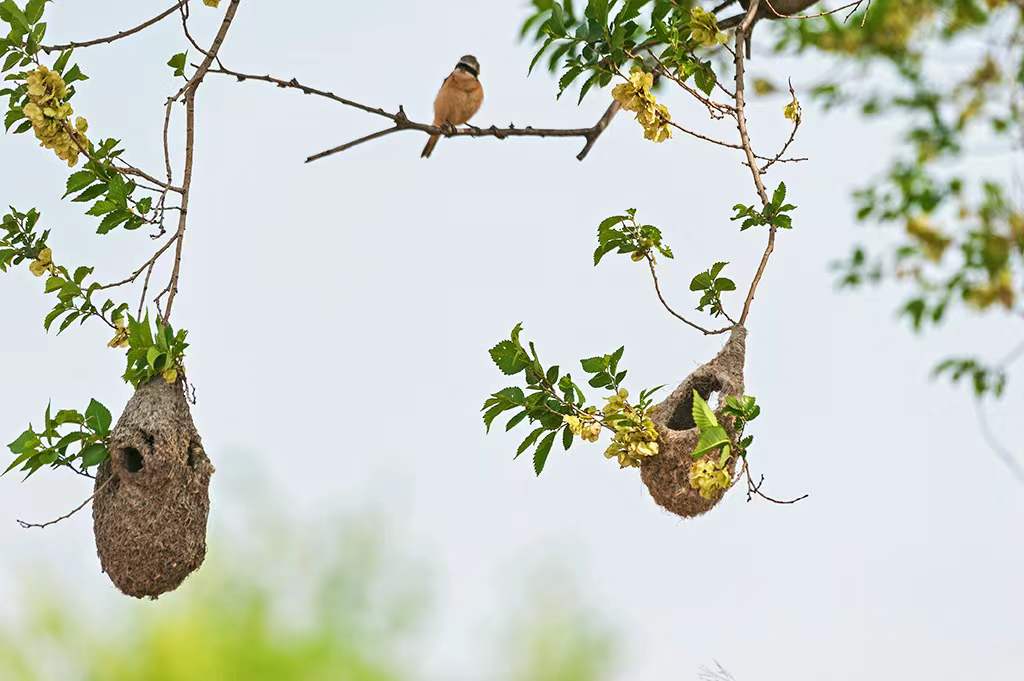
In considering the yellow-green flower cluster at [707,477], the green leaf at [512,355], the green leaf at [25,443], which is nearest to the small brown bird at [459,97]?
the green leaf at [512,355]

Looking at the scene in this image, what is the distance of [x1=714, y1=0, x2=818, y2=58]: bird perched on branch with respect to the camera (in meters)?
2.70

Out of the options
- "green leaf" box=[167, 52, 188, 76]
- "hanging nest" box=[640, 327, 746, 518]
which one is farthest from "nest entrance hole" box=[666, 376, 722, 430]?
"green leaf" box=[167, 52, 188, 76]

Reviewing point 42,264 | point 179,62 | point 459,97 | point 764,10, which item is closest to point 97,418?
point 42,264

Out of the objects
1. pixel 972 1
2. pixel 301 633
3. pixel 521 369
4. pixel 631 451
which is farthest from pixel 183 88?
pixel 301 633

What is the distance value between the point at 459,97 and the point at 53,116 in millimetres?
1537

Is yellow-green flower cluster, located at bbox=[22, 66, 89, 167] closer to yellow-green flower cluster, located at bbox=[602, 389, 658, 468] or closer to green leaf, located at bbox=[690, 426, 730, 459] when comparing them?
yellow-green flower cluster, located at bbox=[602, 389, 658, 468]

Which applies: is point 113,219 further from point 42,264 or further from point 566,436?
point 566,436

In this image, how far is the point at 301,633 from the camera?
759 centimetres

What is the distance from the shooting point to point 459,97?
3648 mm

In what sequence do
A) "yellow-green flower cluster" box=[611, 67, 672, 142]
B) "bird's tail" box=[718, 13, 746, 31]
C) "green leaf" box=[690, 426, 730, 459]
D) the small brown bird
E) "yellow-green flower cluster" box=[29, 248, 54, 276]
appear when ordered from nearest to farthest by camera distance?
"green leaf" box=[690, 426, 730, 459] → "yellow-green flower cluster" box=[611, 67, 672, 142] → "yellow-green flower cluster" box=[29, 248, 54, 276] → "bird's tail" box=[718, 13, 746, 31] → the small brown bird

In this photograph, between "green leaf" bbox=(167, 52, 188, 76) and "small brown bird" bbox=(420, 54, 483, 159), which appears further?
"small brown bird" bbox=(420, 54, 483, 159)

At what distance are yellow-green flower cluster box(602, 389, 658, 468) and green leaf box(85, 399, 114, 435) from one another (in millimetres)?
1094

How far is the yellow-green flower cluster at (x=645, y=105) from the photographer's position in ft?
7.49

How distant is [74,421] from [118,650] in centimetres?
567
